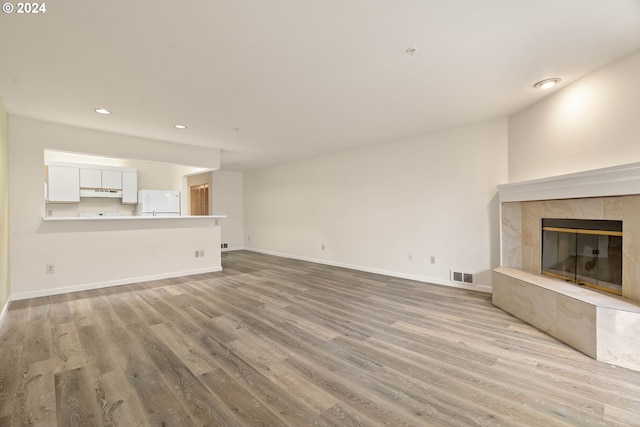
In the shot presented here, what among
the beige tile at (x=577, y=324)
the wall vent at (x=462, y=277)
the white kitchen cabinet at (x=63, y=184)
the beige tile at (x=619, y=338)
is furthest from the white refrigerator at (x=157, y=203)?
the beige tile at (x=619, y=338)

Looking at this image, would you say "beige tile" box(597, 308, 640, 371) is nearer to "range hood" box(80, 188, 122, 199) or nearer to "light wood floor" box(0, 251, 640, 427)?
"light wood floor" box(0, 251, 640, 427)

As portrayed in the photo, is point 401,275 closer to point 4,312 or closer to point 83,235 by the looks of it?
point 83,235

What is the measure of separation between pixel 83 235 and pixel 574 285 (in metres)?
6.43

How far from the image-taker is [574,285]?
287 centimetres

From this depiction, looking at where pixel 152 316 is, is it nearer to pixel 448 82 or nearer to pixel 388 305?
pixel 388 305

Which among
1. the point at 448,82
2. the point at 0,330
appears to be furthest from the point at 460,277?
the point at 0,330

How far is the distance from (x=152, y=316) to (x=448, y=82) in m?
4.13

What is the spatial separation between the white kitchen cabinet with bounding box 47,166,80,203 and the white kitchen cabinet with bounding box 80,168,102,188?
7cm

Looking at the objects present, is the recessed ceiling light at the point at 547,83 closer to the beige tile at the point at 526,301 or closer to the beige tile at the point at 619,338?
the beige tile at the point at 526,301

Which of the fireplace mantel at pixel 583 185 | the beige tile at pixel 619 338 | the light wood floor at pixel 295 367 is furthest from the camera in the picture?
the fireplace mantel at pixel 583 185

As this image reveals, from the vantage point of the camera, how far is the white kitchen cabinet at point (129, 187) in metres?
6.83

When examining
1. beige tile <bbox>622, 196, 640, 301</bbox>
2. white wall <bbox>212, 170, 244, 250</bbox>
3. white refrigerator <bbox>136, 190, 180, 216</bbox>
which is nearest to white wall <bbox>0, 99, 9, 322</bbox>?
white refrigerator <bbox>136, 190, 180, 216</bbox>

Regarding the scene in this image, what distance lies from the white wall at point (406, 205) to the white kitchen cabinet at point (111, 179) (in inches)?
158

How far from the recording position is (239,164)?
7488mm
